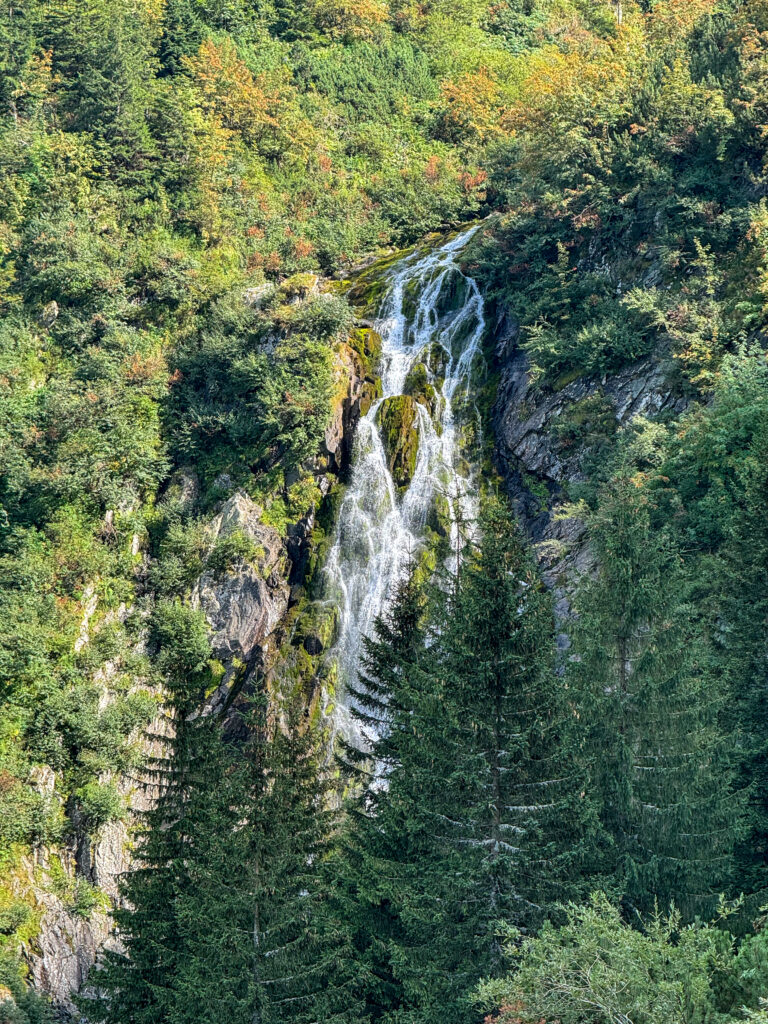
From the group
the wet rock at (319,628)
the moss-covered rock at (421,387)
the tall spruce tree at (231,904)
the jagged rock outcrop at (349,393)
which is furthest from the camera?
the moss-covered rock at (421,387)

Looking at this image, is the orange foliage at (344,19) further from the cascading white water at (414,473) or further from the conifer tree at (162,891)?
the conifer tree at (162,891)

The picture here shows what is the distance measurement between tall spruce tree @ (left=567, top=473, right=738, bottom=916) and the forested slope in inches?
2.8

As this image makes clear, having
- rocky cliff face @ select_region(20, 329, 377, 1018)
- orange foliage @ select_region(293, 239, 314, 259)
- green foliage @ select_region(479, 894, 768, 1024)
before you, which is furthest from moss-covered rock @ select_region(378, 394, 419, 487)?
green foliage @ select_region(479, 894, 768, 1024)

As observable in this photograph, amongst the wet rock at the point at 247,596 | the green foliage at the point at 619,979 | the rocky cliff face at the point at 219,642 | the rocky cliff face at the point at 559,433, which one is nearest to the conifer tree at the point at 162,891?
the rocky cliff face at the point at 219,642

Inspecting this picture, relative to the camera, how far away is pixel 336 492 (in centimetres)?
3378

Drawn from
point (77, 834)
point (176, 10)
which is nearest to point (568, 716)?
point (77, 834)

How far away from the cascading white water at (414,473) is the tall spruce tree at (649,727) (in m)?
9.82

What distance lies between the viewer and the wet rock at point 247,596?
32188 millimetres

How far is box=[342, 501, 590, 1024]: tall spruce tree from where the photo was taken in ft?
54.1

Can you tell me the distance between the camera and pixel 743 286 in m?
29.8

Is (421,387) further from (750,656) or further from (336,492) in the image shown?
(750,656)

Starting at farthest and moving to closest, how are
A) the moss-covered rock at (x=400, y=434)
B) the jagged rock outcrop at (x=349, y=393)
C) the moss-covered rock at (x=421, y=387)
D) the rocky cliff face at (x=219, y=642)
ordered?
the moss-covered rock at (x=421, y=387)
the jagged rock outcrop at (x=349, y=393)
the moss-covered rock at (x=400, y=434)
the rocky cliff face at (x=219, y=642)

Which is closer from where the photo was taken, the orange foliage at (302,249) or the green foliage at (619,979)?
the green foliage at (619,979)

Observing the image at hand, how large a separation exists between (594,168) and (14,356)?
2154cm
